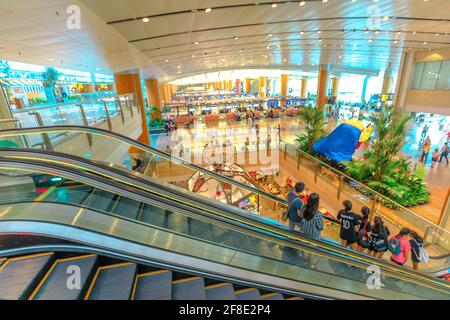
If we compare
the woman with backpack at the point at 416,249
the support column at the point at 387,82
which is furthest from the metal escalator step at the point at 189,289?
the support column at the point at 387,82

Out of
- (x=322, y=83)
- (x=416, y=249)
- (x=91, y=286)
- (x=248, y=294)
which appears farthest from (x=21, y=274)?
(x=322, y=83)

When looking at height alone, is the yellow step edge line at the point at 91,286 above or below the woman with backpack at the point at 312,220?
above

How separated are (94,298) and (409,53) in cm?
2414

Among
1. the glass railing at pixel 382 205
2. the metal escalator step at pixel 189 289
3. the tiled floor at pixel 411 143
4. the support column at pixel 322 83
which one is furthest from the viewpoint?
the support column at pixel 322 83

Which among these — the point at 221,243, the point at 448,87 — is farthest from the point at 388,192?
the point at 448,87

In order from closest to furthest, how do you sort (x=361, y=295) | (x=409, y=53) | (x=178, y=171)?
(x=361, y=295), (x=178, y=171), (x=409, y=53)

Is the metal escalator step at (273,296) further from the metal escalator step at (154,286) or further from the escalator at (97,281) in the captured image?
the metal escalator step at (154,286)

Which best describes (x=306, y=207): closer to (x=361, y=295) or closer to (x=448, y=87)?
(x=361, y=295)

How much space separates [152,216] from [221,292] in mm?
1408

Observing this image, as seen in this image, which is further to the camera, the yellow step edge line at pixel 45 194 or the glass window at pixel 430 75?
the glass window at pixel 430 75

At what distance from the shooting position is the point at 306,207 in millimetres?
3486

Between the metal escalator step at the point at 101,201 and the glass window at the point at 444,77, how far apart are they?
69.1 ft

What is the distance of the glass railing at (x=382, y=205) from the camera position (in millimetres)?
5512

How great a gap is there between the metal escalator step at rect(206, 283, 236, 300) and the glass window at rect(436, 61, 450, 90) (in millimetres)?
20336
